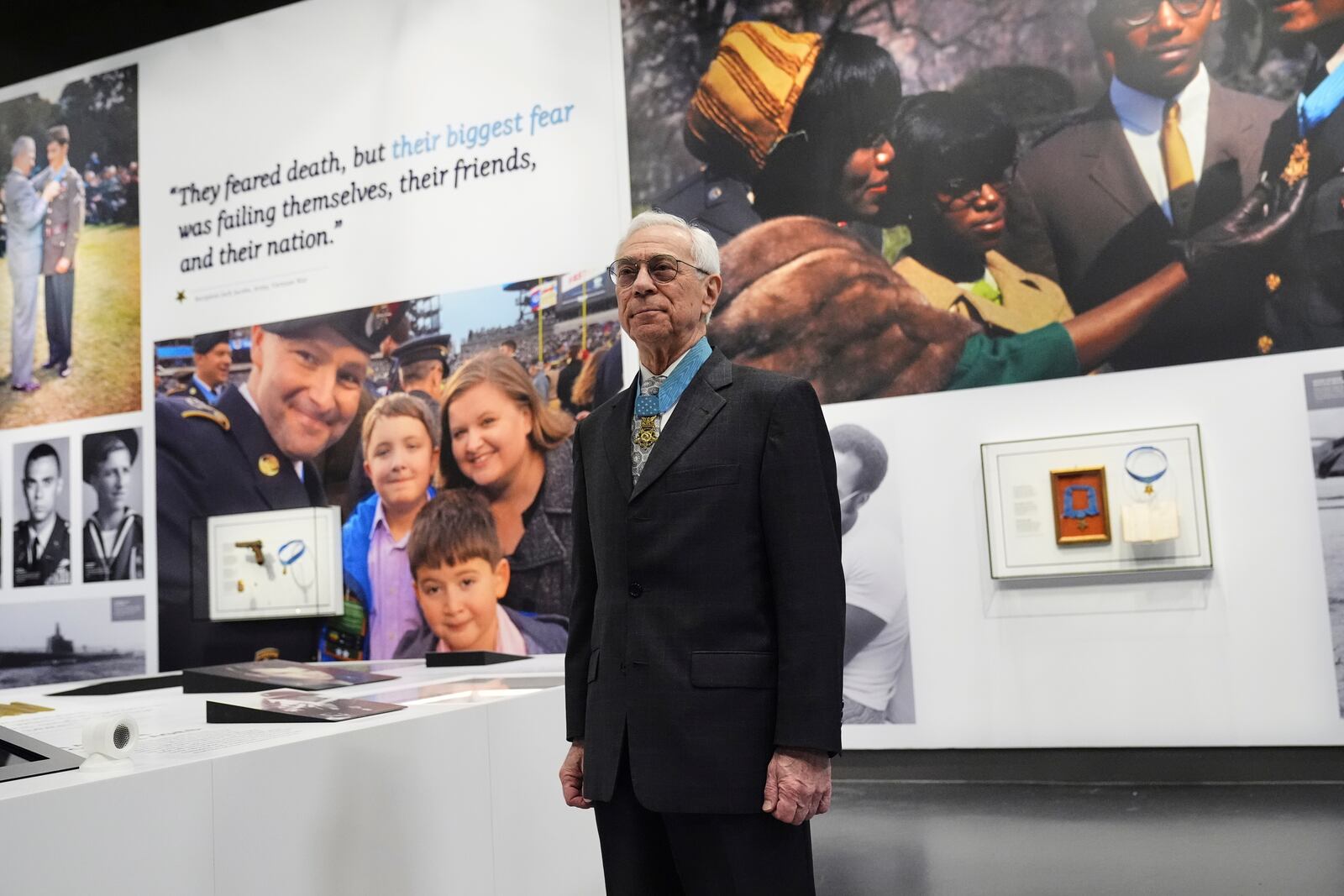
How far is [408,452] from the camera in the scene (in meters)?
7.18

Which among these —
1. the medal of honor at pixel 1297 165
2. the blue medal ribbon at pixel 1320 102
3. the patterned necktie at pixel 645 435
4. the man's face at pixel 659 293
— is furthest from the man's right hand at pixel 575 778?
the blue medal ribbon at pixel 1320 102

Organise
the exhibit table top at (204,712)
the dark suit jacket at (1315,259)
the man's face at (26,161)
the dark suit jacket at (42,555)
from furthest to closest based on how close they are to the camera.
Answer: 1. the man's face at (26,161)
2. the dark suit jacket at (42,555)
3. the dark suit jacket at (1315,259)
4. the exhibit table top at (204,712)

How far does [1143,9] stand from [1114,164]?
74 cm

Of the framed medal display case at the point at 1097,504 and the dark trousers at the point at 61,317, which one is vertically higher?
the dark trousers at the point at 61,317

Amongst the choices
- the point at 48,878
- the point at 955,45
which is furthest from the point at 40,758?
the point at 955,45

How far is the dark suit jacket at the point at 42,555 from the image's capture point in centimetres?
816

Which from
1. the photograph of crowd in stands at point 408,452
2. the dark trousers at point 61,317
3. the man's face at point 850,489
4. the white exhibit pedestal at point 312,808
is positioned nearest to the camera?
the white exhibit pedestal at point 312,808

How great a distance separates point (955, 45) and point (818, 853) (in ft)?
12.9

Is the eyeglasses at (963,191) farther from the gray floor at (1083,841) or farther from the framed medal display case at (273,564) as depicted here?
the framed medal display case at (273,564)

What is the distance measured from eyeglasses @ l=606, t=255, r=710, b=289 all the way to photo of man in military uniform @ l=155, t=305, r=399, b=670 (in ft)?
17.9

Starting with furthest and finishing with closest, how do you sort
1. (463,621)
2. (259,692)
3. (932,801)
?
(463,621) < (932,801) < (259,692)

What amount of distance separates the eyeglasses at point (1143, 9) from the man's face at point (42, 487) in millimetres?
7041

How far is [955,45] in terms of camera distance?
6.08 metres

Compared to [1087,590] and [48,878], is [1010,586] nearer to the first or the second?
[1087,590]
